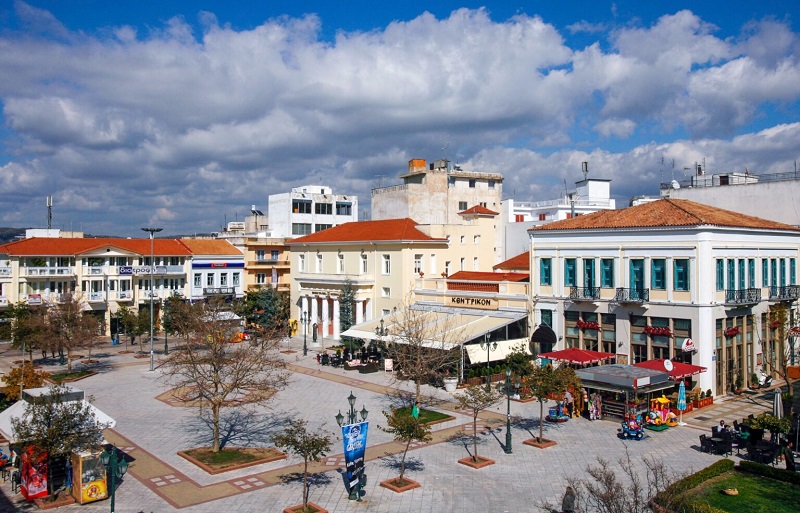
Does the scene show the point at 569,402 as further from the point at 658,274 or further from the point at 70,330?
the point at 70,330

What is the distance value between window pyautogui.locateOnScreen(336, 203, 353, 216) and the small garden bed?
59980 millimetres

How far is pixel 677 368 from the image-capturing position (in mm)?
29641

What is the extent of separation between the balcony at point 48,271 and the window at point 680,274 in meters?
48.6

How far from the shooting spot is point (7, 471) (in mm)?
21625

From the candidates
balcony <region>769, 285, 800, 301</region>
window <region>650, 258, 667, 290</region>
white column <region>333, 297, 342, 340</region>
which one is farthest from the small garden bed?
white column <region>333, 297, 342, 340</region>

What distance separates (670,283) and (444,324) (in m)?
12.3

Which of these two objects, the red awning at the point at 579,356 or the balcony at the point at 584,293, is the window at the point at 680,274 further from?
the red awning at the point at 579,356

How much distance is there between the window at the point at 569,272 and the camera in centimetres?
3669

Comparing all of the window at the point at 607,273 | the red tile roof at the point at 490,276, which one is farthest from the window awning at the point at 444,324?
the window at the point at 607,273

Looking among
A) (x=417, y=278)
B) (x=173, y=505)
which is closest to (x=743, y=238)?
(x=417, y=278)

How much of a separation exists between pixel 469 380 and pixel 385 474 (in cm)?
1482

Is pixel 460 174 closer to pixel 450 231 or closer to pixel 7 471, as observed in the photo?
pixel 450 231

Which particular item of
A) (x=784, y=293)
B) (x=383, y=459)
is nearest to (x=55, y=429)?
(x=383, y=459)

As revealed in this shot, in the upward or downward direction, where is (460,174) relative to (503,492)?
upward
